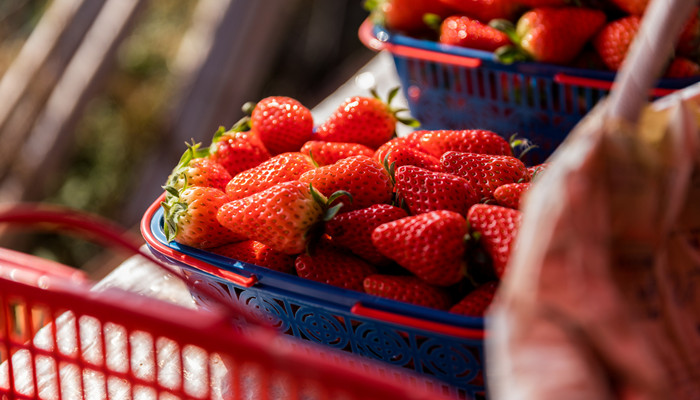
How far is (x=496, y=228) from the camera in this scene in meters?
0.70

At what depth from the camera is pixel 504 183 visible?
82 cm

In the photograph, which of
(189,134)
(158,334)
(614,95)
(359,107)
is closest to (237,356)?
(158,334)

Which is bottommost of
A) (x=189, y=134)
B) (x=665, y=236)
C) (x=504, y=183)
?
(x=189, y=134)

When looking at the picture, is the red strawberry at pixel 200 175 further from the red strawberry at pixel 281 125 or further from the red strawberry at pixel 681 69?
the red strawberry at pixel 681 69

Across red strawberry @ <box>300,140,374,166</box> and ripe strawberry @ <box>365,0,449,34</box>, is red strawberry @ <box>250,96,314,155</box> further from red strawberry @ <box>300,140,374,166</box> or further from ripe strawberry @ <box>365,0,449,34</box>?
ripe strawberry @ <box>365,0,449,34</box>

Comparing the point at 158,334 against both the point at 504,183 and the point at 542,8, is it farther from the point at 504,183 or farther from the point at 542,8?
the point at 542,8

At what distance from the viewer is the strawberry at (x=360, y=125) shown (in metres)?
0.99

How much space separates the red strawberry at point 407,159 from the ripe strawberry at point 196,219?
0.20 metres

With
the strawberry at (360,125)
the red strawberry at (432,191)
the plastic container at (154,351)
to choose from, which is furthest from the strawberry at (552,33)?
the plastic container at (154,351)

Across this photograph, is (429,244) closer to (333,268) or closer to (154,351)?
(333,268)

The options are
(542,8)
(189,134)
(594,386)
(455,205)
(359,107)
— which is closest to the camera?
(594,386)

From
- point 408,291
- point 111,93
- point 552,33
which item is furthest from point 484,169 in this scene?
point 111,93

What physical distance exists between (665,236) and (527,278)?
0.41 ft

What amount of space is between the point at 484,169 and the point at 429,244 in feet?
0.55
